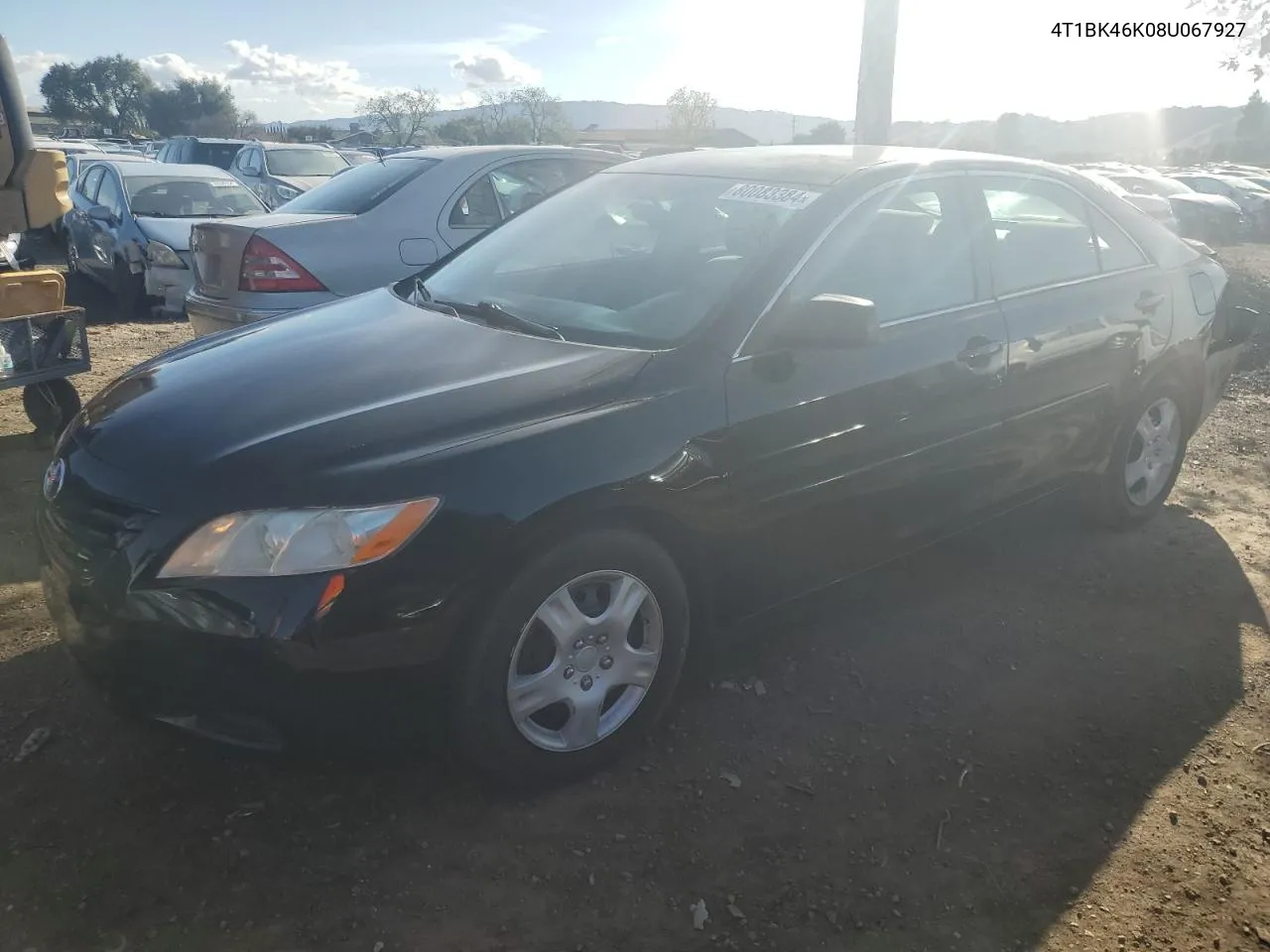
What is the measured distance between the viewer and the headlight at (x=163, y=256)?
9219 millimetres

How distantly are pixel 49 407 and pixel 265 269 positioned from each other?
1.48 m

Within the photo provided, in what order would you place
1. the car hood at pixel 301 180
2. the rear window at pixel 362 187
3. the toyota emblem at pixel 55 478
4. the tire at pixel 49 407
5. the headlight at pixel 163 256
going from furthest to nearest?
1. the car hood at pixel 301 180
2. the headlight at pixel 163 256
3. the rear window at pixel 362 187
4. the tire at pixel 49 407
5. the toyota emblem at pixel 55 478

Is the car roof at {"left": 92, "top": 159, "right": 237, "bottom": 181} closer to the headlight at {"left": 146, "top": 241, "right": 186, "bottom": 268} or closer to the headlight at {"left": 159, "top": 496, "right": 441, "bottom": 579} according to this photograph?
the headlight at {"left": 146, "top": 241, "right": 186, "bottom": 268}

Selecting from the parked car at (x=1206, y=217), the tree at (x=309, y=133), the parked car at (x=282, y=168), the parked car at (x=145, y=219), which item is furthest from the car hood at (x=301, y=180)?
the tree at (x=309, y=133)

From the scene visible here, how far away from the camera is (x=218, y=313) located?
5.50 meters

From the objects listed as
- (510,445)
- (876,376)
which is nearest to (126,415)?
(510,445)

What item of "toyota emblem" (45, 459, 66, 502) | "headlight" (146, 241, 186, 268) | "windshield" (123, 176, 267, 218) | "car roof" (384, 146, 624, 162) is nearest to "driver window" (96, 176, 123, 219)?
"windshield" (123, 176, 267, 218)

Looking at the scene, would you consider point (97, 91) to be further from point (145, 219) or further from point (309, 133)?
point (145, 219)

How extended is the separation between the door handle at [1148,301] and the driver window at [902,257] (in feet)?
3.54

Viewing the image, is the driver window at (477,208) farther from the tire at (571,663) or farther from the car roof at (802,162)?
the tire at (571,663)

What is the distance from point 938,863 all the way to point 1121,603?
1.95 metres

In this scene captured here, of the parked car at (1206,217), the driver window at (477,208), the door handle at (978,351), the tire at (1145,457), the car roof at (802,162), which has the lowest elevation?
Answer: the parked car at (1206,217)

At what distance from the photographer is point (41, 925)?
7.39 feet

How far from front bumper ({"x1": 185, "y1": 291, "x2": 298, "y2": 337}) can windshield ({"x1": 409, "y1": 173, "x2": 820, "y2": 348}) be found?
6.00 ft
